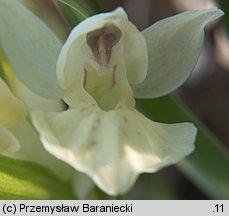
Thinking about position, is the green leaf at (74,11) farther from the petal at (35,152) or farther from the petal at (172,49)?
the petal at (35,152)

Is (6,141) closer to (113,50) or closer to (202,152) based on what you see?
(113,50)

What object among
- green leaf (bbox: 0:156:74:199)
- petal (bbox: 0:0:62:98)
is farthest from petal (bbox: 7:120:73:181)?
petal (bbox: 0:0:62:98)

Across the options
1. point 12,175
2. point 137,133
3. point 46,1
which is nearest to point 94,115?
point 137,133

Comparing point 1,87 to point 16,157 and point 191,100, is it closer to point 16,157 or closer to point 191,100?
point 16,157

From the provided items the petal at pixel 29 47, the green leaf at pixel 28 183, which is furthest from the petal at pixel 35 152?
the petal at pixel 29 47

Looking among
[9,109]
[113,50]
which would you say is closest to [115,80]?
[113,50]
